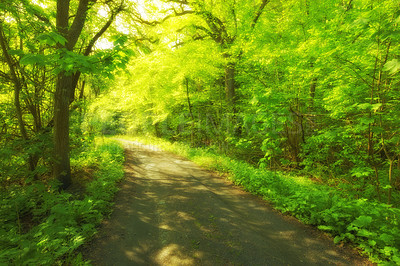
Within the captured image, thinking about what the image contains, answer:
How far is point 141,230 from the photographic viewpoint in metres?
4.49

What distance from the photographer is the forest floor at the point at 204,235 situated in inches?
139

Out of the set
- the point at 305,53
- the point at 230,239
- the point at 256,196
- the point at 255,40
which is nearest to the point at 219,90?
the point at 255,40

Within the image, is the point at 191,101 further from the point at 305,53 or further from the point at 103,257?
the point at 103,257

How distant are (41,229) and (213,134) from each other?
12133mm

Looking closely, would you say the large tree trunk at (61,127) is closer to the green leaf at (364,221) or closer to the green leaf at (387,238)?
the green leaf at (364,221)

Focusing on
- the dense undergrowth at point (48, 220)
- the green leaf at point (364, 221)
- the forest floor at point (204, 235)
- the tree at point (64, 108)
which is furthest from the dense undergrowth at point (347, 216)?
the tree at point (64, 108)

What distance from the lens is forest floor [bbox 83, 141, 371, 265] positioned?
3.52m

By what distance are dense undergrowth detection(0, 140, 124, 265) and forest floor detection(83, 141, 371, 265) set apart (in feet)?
1.27

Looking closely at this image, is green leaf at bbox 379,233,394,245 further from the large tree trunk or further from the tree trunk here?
the tree trunk

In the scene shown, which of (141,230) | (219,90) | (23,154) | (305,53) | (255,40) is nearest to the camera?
(141,230)

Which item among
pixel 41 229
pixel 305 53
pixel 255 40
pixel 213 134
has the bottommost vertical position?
pixel 41 229

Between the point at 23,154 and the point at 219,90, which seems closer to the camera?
the point at 23,154

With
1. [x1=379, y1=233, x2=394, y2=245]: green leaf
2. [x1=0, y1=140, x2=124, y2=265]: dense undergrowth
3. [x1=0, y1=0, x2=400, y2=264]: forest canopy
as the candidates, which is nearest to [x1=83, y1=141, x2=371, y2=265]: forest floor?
[x1=0, y1=140, x2=124, y2=265]: dense undergrowth

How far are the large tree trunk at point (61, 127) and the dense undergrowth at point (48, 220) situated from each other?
0.80 metres
